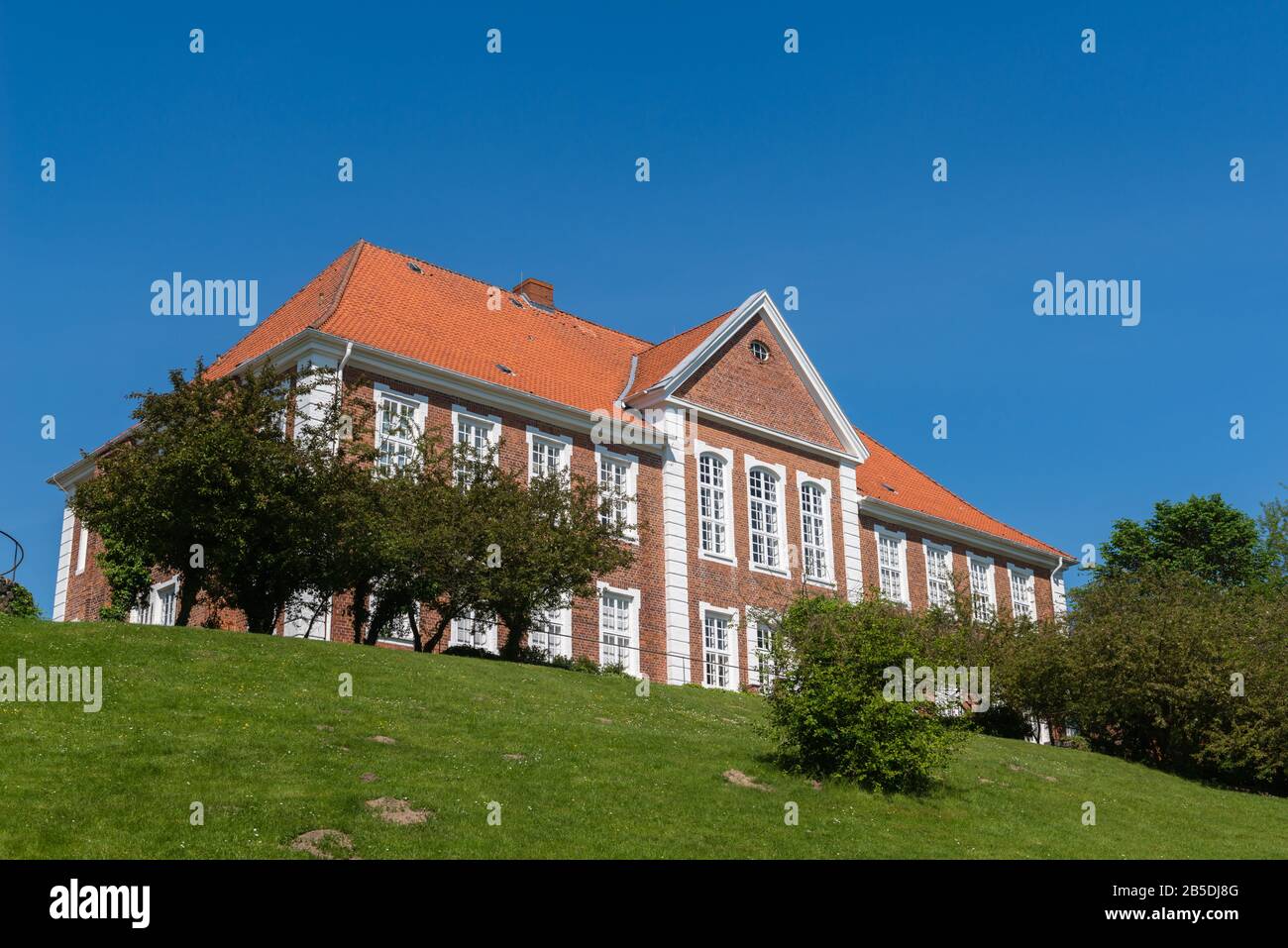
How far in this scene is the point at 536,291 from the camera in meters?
44.6

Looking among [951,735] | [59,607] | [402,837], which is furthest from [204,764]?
[59,607]

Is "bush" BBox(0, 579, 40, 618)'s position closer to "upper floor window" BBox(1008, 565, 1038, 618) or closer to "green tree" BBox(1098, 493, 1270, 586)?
"upper floor window" BBox(1008, 565, 1038, 618)

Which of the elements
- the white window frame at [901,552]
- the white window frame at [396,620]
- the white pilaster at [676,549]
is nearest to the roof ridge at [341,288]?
the white window frame at [396,620]

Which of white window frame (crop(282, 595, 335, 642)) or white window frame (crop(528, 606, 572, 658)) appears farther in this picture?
white window frame (crop(528, 606, 572, 658))

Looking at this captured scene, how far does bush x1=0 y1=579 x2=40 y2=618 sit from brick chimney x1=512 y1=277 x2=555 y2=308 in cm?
1897

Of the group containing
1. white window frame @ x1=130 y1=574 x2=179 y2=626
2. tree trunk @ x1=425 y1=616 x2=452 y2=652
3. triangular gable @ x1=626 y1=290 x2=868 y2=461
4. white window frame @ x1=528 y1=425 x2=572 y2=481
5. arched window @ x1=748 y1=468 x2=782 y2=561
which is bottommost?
tree trunk @ x1=425 y1=616 x2=452 y2=652

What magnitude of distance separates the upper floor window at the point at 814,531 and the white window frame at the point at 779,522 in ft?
2.85

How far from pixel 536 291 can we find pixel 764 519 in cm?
1120

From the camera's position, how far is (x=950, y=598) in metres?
41.0

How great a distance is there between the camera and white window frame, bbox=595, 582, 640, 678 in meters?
35.8

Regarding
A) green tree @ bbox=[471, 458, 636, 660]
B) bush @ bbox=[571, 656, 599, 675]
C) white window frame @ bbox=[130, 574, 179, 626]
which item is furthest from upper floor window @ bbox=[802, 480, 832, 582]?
white window frame @ bbox=[130, 574, 179, 626]

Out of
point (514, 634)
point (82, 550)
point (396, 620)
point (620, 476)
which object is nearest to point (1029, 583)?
point (620, 476)
